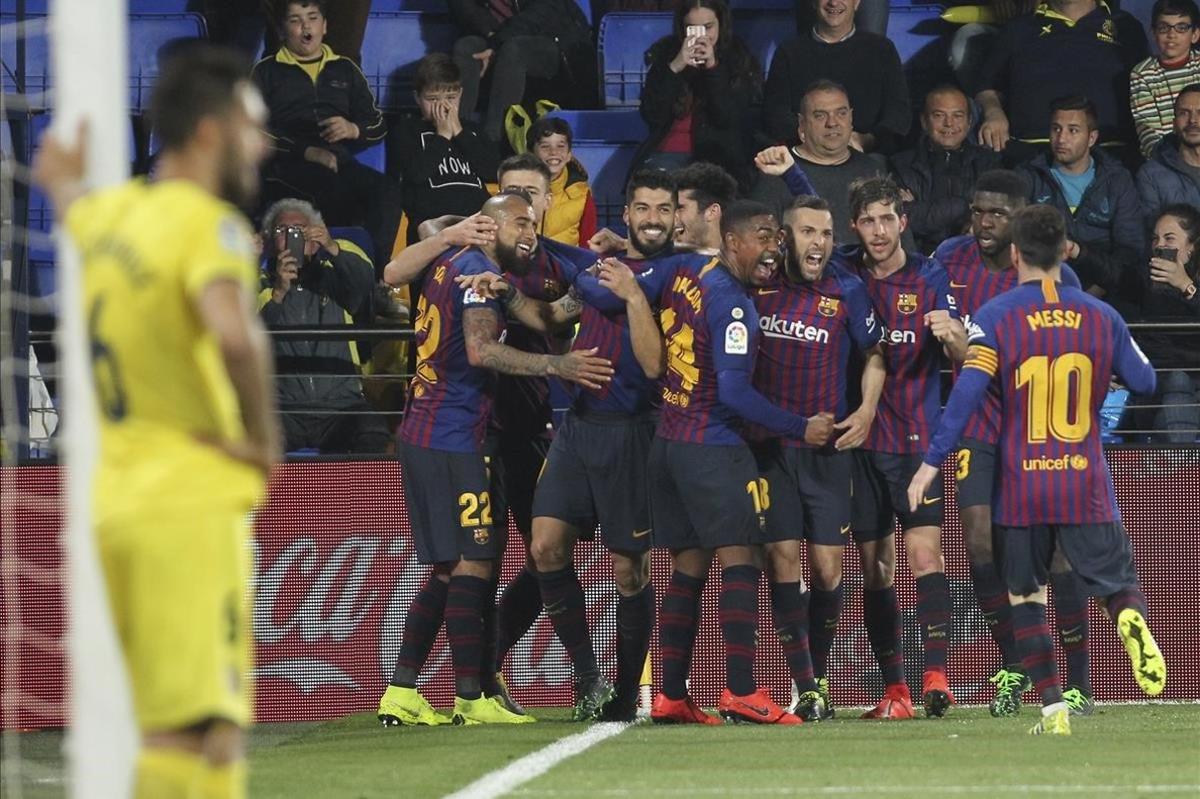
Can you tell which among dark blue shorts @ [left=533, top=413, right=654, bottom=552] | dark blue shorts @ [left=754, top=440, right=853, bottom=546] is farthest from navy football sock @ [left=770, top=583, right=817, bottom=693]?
dark blue shorts @ [left=533, top=413, right=654, bottom=552]

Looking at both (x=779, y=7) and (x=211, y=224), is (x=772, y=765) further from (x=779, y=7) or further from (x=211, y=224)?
(x=779, y=7)

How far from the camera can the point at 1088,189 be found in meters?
11.7

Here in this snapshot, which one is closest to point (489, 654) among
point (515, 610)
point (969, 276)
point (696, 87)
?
point (515, 610)

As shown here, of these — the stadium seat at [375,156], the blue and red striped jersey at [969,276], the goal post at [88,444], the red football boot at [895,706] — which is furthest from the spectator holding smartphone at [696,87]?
the goal post at [88,444]

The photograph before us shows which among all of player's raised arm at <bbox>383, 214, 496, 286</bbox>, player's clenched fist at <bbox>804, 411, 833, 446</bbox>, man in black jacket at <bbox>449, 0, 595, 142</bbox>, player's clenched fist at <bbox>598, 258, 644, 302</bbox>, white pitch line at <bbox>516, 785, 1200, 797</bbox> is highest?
man in black jacket at <bbox>449, 0, 595, 142</bbox>

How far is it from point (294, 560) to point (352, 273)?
1.79 meters

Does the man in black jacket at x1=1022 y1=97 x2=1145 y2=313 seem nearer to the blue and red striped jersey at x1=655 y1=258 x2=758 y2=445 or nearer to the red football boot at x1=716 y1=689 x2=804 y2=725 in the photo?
the blue and red striped jersey at x1=655 y1=258 x2=758 y2=445

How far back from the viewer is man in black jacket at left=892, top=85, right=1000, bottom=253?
460 inches

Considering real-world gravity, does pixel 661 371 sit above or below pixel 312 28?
below

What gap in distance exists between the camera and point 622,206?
499 inches

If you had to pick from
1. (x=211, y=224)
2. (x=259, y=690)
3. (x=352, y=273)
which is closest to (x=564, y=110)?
(x=352, y=273)

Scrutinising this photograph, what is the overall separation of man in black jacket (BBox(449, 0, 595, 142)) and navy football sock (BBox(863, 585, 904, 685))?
4484 millimetres

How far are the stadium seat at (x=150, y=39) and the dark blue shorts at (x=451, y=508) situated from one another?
16.8 ft

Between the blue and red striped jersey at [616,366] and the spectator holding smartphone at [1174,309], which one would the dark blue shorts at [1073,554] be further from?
the spectator holding smartphone at [1174,309]
